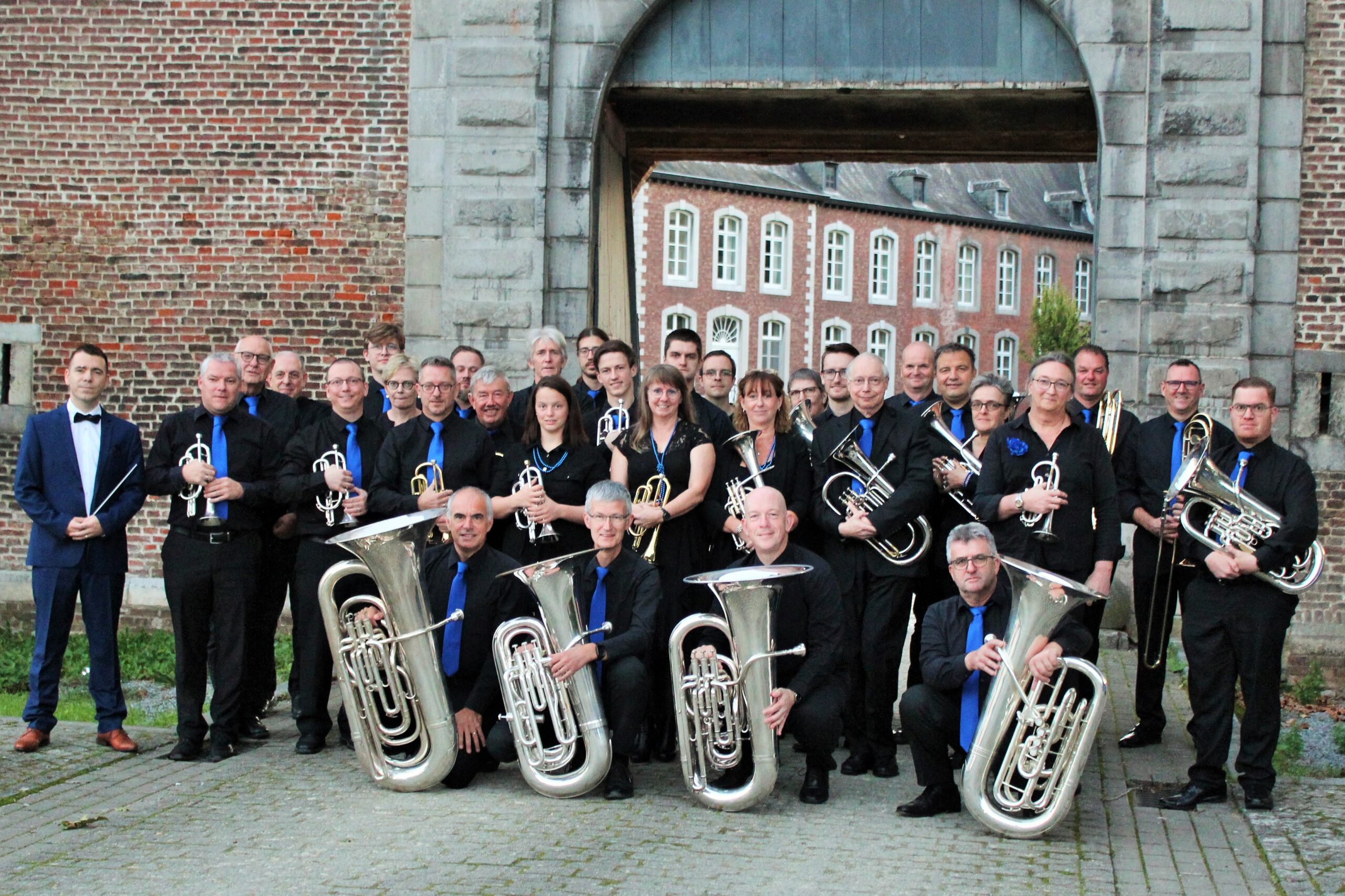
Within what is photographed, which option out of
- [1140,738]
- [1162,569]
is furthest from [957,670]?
[1140,738]

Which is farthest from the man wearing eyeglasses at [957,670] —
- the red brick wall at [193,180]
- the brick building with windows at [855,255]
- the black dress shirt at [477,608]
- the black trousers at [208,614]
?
the brick building with windows at [855,255]

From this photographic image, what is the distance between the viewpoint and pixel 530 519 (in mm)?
6949

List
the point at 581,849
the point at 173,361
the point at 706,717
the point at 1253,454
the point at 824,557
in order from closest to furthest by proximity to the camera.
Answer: the point at 581,849, the point at 706,717, the point at 1253,454, the point at 824,557, the point at 173,361

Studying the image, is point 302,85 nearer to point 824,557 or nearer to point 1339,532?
point 824,557

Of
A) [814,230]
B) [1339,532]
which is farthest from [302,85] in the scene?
[814,230]

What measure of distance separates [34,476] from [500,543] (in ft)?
7.29

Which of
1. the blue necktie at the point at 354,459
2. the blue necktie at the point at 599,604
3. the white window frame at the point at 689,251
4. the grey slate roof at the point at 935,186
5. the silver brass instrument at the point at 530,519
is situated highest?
→ the grey slate roof at the point at 935,186

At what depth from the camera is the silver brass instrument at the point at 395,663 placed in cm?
604

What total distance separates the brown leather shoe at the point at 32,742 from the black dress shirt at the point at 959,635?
4.07 metres

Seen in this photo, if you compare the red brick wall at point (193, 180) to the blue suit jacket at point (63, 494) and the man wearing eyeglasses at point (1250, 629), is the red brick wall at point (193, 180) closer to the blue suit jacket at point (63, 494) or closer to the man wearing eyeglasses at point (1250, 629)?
the blue suit jacket at point (63, 494)

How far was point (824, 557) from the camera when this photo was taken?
7012 millimetres

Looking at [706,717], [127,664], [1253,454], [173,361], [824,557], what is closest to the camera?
[706,717]

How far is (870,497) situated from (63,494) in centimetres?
381

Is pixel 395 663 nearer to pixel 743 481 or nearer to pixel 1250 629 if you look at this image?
pixel 743 481
